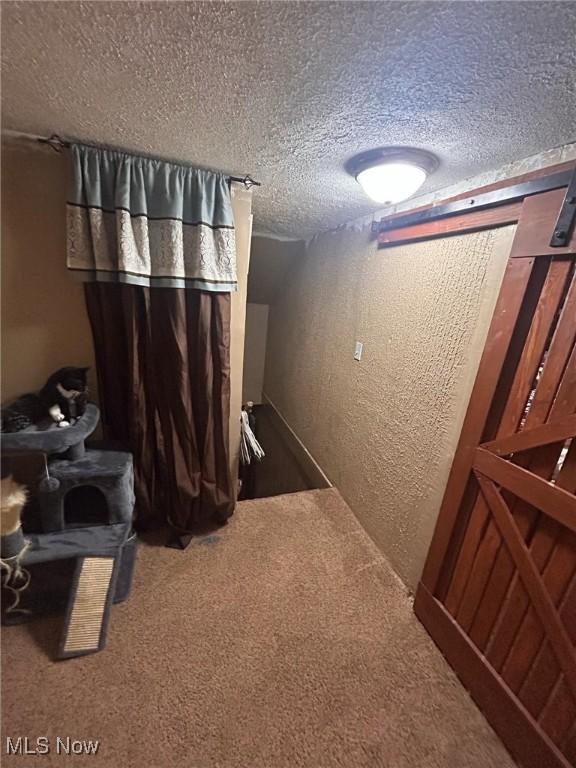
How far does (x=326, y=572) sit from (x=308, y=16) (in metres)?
2.01

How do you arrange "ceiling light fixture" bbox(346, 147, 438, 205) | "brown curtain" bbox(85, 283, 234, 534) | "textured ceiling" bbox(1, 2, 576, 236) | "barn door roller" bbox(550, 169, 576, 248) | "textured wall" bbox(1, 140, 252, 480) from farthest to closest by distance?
"brown curtain" bbox(85, 283, 234, 534) → "textured wall" bbox(1, 140, 252, 480) → "ceiling light fixture" bbox(346, 147, 438, 205) → "barn door roller" bbox(550, 169, 576, 248) → "textured ceiling" bbox(1, 2, 576, 236)

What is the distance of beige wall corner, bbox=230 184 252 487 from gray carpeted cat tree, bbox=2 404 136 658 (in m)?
0.61

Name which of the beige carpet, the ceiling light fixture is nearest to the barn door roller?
the ceiling light fixture

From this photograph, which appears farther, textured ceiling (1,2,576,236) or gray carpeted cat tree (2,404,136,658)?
gray carpeted cat tree (2,404,136,658)

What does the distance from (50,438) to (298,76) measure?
1439 millimetres

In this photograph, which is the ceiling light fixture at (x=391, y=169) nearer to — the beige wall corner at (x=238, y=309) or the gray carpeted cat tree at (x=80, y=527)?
the beige wall corner at (x=238, y=309)

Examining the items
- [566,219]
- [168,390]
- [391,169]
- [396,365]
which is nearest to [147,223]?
[168,390]

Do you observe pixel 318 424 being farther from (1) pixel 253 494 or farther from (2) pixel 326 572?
(1) pixel 253 494

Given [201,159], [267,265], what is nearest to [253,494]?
[267,265]

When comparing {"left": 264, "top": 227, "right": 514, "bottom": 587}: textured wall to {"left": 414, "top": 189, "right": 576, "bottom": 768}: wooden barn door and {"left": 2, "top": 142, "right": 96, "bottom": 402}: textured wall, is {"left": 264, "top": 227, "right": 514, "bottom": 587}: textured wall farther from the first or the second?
{"left": 2, "top": 142, "right": 96, "bottom": 402}: textured wall

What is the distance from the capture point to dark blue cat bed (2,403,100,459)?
1165mm

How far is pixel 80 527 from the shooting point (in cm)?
139

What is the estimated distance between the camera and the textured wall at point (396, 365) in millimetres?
1291

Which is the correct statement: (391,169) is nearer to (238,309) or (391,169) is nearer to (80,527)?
(238,309)
